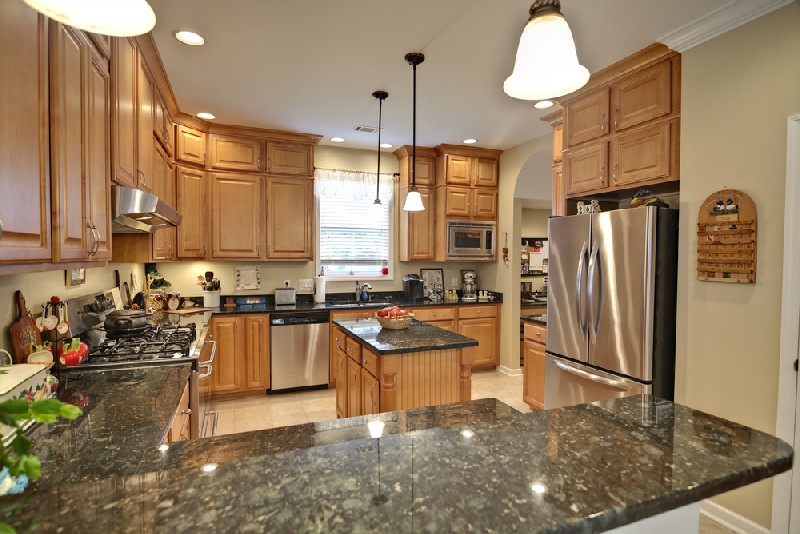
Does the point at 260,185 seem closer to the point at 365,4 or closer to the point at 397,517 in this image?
the point at 365,4

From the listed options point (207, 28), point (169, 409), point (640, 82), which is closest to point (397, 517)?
point (169, 409)

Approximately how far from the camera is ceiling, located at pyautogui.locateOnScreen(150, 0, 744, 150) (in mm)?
2199

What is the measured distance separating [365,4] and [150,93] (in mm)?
1558

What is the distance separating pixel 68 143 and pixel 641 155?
291 centimetres

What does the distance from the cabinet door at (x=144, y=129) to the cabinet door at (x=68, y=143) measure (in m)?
0.88

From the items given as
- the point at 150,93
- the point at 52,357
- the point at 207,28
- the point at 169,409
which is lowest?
the point at 169,409

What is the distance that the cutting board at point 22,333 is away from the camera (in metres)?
1.68

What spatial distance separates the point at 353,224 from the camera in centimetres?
517

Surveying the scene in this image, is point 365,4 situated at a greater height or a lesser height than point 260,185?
greater

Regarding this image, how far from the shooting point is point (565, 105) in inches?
126

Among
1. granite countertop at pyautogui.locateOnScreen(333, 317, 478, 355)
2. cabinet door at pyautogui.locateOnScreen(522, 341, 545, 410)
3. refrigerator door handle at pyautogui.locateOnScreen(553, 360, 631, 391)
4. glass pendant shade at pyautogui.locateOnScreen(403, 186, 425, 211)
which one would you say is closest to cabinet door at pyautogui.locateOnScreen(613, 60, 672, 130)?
glass pendant shade at pyautogui.locateOnScreen(403, 186, 425, 211)

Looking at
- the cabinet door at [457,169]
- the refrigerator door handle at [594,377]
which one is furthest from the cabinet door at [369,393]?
the cabinet door at [457,169]

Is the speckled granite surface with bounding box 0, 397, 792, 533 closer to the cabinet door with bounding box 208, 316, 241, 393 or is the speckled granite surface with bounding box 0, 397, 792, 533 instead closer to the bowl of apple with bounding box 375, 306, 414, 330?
the bowl of apple with bounding box 375, 306, 414, 330

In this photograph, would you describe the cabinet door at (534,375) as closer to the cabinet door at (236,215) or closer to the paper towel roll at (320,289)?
the paper towel roll at (320,289)
